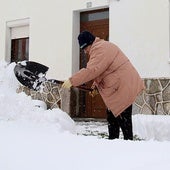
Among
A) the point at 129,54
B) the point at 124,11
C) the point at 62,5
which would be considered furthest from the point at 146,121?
the point at 62,5

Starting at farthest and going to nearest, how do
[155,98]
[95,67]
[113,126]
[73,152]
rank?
[155,98] < [113,126] < [95,67] < [73,152]

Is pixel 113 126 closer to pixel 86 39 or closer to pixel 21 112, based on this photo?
pixel 86 39

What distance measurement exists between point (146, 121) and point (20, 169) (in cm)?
487

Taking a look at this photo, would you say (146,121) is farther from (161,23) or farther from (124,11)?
(124,11)

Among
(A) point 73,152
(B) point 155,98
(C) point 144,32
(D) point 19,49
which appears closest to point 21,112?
(A) point 73,152

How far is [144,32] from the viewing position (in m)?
8.94

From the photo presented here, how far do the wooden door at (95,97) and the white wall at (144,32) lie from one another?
665 millimetres

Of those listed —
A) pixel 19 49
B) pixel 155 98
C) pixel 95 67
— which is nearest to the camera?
pixel 95 67

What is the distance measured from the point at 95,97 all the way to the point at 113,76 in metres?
5.73

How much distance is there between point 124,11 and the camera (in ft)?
30.6

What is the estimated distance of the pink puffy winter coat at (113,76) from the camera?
444cm

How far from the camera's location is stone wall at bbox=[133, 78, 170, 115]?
843cm

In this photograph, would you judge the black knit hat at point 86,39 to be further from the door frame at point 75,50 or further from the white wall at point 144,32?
the door frame at point 75,50

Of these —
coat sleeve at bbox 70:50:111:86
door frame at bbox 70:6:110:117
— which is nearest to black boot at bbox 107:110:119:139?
coat sleeve at bbox 70:50:111:86
